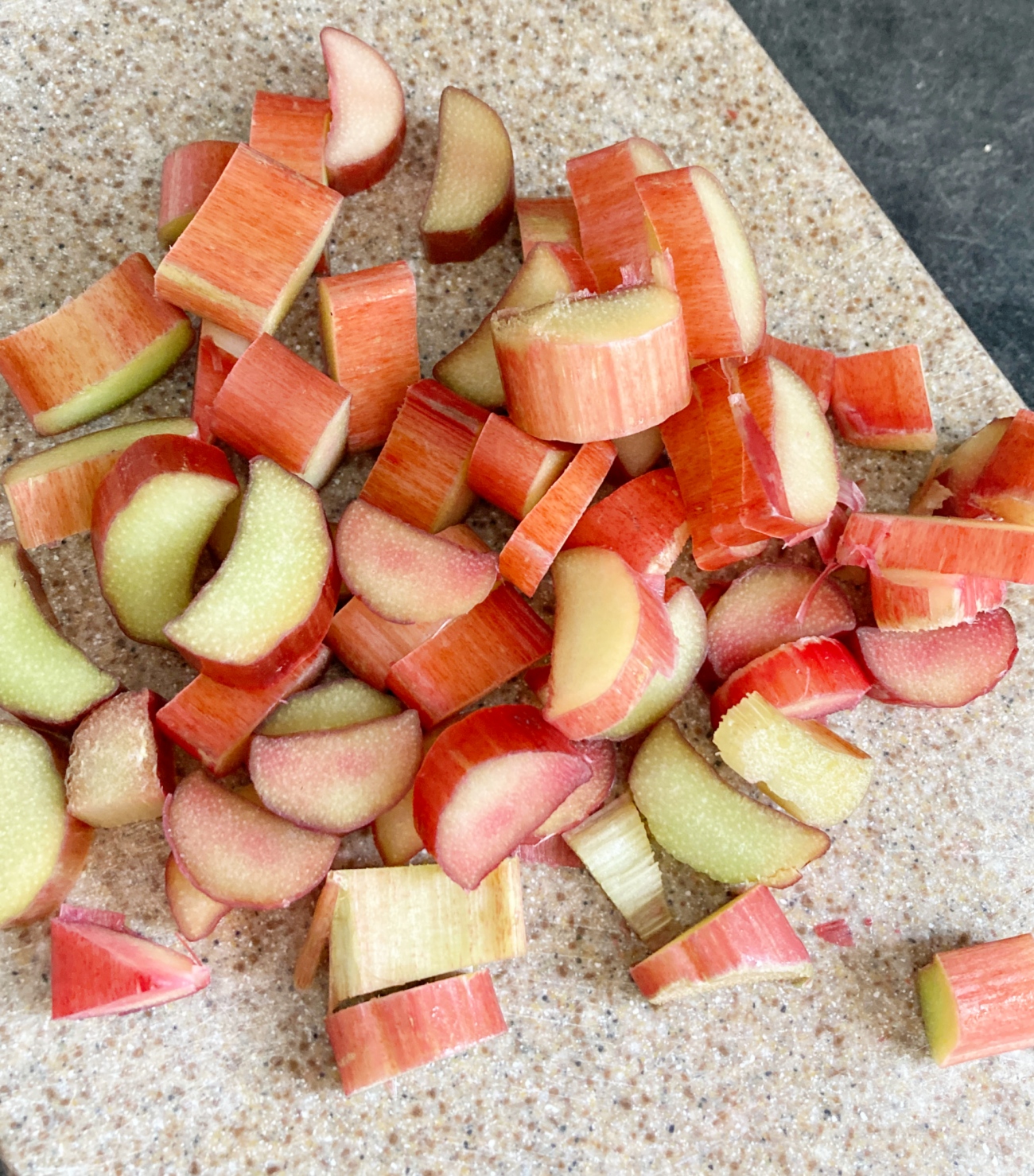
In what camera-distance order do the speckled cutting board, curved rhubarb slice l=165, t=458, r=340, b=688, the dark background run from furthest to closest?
1. the dark background
2. the speckled cutting board
3. curved rhubarb slice l=165, t=458, r=340, b=688

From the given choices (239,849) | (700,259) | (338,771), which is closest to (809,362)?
(700,259)

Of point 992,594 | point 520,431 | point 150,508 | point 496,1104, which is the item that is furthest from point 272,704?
point 992,594

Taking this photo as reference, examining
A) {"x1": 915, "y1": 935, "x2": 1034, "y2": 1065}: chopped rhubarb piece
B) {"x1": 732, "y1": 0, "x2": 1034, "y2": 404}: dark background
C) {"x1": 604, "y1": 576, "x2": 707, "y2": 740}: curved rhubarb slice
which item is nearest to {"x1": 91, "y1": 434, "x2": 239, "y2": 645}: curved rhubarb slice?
{"x1": 604, "y1": 576, "x2": 707, "y2": 740}: curved rhubarb slice

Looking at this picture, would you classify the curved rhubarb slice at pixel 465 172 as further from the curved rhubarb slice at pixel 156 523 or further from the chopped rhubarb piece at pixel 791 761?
the chopped rhubarb piece at pixel 791 761

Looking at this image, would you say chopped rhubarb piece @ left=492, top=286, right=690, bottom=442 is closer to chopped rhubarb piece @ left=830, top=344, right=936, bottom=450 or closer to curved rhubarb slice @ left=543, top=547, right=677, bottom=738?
curved rhubarb slice @ left=543, top=547, right=677, bottom=738

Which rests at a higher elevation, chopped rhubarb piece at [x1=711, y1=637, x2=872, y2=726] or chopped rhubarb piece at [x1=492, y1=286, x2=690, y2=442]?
chopped rhubarb piece at [x1=492, y1=286, x2=690, y2=442]

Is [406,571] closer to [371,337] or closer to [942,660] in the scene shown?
[371,337]

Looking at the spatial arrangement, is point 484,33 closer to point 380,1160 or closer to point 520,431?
point 520,431
